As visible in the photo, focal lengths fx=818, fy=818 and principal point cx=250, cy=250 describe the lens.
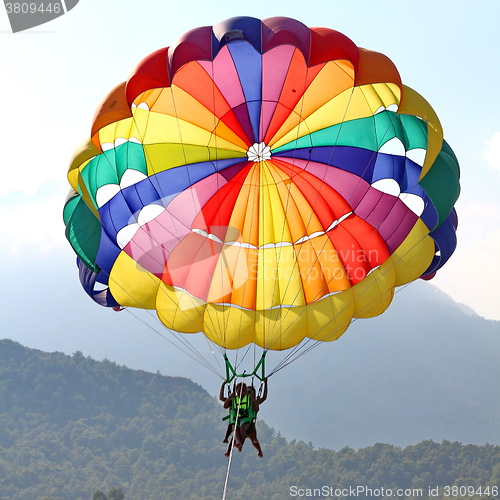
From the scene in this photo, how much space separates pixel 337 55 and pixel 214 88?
91.3 inches

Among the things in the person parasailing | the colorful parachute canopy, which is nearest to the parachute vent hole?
the colorful parachute canopy

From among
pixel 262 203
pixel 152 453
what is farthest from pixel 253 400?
pixel 152 453

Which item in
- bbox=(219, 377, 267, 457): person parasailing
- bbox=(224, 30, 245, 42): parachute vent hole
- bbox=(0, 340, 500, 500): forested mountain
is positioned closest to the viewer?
bbox=(224, 30, 245, 42): parachute vent hole

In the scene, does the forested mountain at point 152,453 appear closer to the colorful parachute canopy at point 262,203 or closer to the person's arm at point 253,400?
the colorful parachute canopy at point 262,203

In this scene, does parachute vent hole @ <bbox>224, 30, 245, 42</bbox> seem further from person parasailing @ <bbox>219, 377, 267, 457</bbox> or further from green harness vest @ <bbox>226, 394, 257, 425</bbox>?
green harness vest @ <bbox>226, 394, 257, 425</bbox>

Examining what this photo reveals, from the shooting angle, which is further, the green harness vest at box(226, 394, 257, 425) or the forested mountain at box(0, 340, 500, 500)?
the forested mountain at box(0, 340, 500, 500)

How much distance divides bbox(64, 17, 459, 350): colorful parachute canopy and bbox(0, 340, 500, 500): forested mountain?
155 feet

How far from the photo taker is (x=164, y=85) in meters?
11.3

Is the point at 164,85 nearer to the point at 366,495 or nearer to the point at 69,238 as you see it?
the point at 69,238

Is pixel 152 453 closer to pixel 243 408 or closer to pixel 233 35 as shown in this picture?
pixel 243 408

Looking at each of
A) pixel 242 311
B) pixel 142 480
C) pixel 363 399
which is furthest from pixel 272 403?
pixel 242 311

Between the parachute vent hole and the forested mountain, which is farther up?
the forested mountain

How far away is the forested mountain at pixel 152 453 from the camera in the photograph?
238 feet

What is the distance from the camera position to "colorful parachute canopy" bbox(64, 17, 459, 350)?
495 inches
